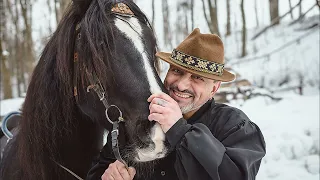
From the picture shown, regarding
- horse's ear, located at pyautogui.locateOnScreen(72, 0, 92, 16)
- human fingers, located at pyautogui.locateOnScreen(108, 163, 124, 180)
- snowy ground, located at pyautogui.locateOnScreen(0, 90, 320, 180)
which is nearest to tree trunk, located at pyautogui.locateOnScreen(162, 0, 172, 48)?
snowy ground, located at pyautogui.locateOnScreen(0, 90, 320, 180)

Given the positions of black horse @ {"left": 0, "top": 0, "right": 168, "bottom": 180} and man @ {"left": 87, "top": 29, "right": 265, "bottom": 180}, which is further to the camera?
black horse @ {"left": 0, "top": 0, "right": 168, "bottom": 180}

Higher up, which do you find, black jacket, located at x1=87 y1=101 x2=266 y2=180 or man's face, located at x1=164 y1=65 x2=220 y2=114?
man's face, located at x1=164 y1=65 x2=220 y2=114

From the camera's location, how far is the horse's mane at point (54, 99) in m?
1.77

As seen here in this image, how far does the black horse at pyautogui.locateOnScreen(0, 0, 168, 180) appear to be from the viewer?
5.05 feet

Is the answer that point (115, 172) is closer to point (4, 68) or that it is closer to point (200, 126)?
→ point (200, 126)

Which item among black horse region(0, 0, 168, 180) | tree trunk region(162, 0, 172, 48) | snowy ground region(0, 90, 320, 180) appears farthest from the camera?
tree trunk region(162, 0, 172, 48)

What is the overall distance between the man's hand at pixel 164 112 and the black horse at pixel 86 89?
0.05 metres

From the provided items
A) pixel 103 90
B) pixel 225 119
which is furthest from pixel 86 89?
pixel 225 119

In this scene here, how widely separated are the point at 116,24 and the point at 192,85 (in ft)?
1.78

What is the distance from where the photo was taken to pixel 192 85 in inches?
66.2

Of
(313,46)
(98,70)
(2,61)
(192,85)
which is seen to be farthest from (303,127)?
(2,61)

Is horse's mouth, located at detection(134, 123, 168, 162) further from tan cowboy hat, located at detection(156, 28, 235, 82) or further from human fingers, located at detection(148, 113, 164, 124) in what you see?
tan cowboy hat, located at detection(156, 28, 235, 82)

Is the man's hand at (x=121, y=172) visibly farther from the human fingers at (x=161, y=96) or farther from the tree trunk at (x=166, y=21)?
the tree trunk at (x=166, y=21)

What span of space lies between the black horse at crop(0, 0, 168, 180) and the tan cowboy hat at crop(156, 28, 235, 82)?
0.16 metres
